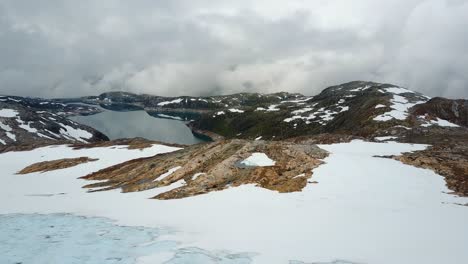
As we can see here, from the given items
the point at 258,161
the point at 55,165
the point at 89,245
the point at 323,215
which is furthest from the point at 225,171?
the point at 55,165

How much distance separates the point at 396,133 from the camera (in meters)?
115

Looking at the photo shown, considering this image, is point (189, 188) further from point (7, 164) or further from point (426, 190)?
point (7, 164)

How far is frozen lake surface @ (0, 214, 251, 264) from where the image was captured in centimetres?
1795

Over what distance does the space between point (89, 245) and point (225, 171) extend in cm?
1957

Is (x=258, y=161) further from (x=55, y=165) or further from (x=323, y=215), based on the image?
(x=55, y=165)

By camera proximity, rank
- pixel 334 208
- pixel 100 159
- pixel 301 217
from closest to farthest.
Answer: pixel 301 217
pixel 334 208
pixel 100 159

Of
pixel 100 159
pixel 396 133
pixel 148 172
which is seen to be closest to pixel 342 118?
pixel 396 133

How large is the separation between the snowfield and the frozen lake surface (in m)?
0.78

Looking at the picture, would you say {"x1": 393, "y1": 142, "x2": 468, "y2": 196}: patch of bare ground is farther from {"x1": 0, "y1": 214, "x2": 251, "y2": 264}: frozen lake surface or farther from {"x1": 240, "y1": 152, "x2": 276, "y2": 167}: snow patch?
{"x1": 0, "y1": 214, "x2": 251, "y2": 264}: frozen lake surface

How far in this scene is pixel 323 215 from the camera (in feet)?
78.8

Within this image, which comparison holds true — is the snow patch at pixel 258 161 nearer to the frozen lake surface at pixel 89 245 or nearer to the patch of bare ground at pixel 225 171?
the patch of bare ground at pixel 225 171

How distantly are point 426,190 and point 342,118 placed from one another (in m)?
158

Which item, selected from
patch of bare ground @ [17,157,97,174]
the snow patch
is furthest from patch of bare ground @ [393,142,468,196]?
patch of bare ground @ [17,157,97,174]

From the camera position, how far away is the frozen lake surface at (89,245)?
58.9ft
